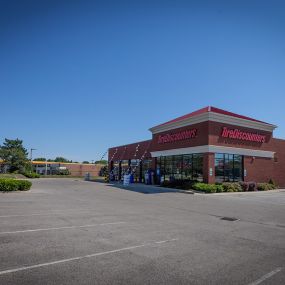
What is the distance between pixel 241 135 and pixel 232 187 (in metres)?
6.37

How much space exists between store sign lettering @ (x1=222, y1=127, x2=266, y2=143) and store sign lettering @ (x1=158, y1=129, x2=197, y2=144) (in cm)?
313

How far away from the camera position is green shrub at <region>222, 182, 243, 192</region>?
2844cm

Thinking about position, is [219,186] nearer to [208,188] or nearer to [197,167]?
[208,188]

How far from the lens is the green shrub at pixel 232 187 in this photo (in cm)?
2844

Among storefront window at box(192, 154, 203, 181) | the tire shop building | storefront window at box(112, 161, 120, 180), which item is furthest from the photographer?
storefront window at box(112, 161, 120, 180)

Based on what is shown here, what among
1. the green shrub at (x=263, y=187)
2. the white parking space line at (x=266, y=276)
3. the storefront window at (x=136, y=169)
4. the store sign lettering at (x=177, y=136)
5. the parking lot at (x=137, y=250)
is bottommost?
the white parking space line at (x=266, y=276)

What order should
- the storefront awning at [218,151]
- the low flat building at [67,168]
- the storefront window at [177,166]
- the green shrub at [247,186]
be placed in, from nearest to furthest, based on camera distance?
the storefront awning at [218,151], the green shrub at [247,186], the storefront window at [177,166], the low flat building at [67,168]

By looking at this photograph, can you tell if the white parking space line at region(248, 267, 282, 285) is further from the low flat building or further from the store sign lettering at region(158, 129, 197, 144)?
the low flat building

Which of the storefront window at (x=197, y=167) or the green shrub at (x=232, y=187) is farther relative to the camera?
the storefront window at (x=197, y=167)

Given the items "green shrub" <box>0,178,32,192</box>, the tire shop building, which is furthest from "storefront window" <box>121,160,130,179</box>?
"green shrub" <box>0,178,32,192</box>

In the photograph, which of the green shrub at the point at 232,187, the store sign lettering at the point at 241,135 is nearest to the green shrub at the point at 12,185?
the green shrub at the point at 232,187

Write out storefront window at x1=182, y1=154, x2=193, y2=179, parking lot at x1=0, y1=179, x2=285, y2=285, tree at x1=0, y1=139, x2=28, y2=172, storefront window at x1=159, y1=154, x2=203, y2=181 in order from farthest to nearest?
tree at x1=0, y1=139, x2=28, y2=172 → storefront window at x1=182, y1=154, x2=193, y2=179 → storefront window at x1=159, y1=154, x2=203, y2=181 → parking lot at x1=0, y1=179, x2=285, y2=285

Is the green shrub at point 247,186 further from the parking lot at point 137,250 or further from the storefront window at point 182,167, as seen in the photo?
the parking lot at point 137,250

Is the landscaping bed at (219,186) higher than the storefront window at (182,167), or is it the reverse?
the storefront window at (182,167)
